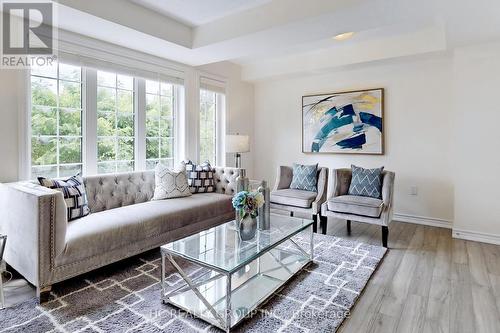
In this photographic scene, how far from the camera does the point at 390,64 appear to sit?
419 centimetres

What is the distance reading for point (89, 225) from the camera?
2324 millimetres

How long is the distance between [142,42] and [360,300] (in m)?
3.32

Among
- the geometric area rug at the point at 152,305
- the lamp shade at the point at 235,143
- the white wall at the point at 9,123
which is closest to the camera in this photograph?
the geometric area rug at the point at 152,305

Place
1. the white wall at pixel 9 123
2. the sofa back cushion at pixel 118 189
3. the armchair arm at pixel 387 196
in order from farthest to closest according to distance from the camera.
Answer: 1. the armchair arm at pixel 387 196
2. the sofa back cushion at pixel 118 189
3. the white wall at pixel 9 123

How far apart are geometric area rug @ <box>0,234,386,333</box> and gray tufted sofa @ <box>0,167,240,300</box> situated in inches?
6.4

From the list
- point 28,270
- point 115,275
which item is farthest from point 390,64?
point 28,270

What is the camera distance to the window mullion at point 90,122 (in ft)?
10.3

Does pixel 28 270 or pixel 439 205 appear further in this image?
pixel 439 205

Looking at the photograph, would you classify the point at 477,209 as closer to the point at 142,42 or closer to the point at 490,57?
the point at 490,57

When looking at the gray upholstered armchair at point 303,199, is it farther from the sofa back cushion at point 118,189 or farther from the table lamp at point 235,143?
the sofa back cushion at point 118,189

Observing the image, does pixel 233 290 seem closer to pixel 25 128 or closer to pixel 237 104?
pixel 25 128

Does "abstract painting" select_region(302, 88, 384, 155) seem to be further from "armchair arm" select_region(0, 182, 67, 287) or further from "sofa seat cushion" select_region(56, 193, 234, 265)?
"armchair arm" select_region(0, 182, 67, 287)

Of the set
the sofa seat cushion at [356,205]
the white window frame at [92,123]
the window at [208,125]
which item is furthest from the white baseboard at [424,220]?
the white window frame at [92,123]

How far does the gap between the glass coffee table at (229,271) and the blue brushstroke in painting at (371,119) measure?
7.89ft
